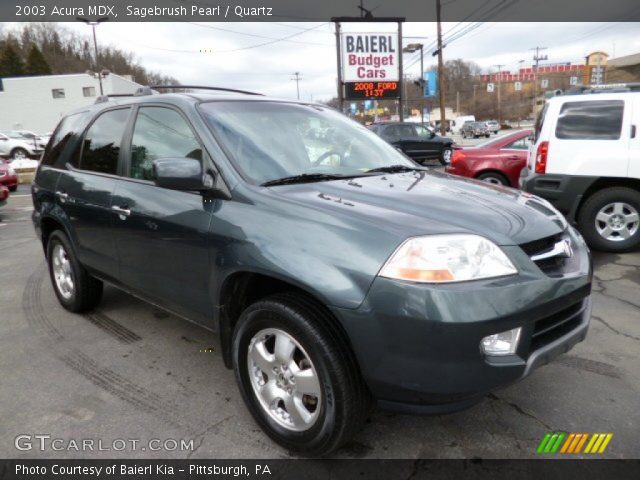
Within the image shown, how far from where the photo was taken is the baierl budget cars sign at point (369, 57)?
17.8 metres

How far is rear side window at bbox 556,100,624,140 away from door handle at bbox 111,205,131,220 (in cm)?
519

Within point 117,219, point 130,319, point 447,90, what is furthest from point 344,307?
point 447,90

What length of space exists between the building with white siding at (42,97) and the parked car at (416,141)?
44493mm

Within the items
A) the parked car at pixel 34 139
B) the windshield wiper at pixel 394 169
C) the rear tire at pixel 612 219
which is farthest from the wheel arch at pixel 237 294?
the parked car at pixel 34 139

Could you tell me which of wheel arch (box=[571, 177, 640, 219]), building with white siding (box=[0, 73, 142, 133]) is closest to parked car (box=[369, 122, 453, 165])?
wheel arch (box=[571, 177, 640, 219])

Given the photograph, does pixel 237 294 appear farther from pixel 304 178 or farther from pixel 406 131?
pixel 406 131

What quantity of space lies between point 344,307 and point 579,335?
3.97ft

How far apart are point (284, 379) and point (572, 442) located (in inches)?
57.3

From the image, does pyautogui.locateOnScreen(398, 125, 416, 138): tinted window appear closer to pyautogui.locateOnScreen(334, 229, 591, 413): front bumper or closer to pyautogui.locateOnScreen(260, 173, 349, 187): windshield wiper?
pyautogui.locateOnScreen(260, 173, 349, 187): windshield wiper

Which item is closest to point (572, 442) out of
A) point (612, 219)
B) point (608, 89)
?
point (612, 219)

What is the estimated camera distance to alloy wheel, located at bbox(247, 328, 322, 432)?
7.18 feet

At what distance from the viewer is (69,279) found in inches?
166

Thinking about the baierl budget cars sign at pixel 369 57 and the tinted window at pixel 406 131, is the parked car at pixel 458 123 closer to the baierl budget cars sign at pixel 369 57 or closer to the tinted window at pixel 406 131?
the baierl budget cars sign at pixel 369 57
